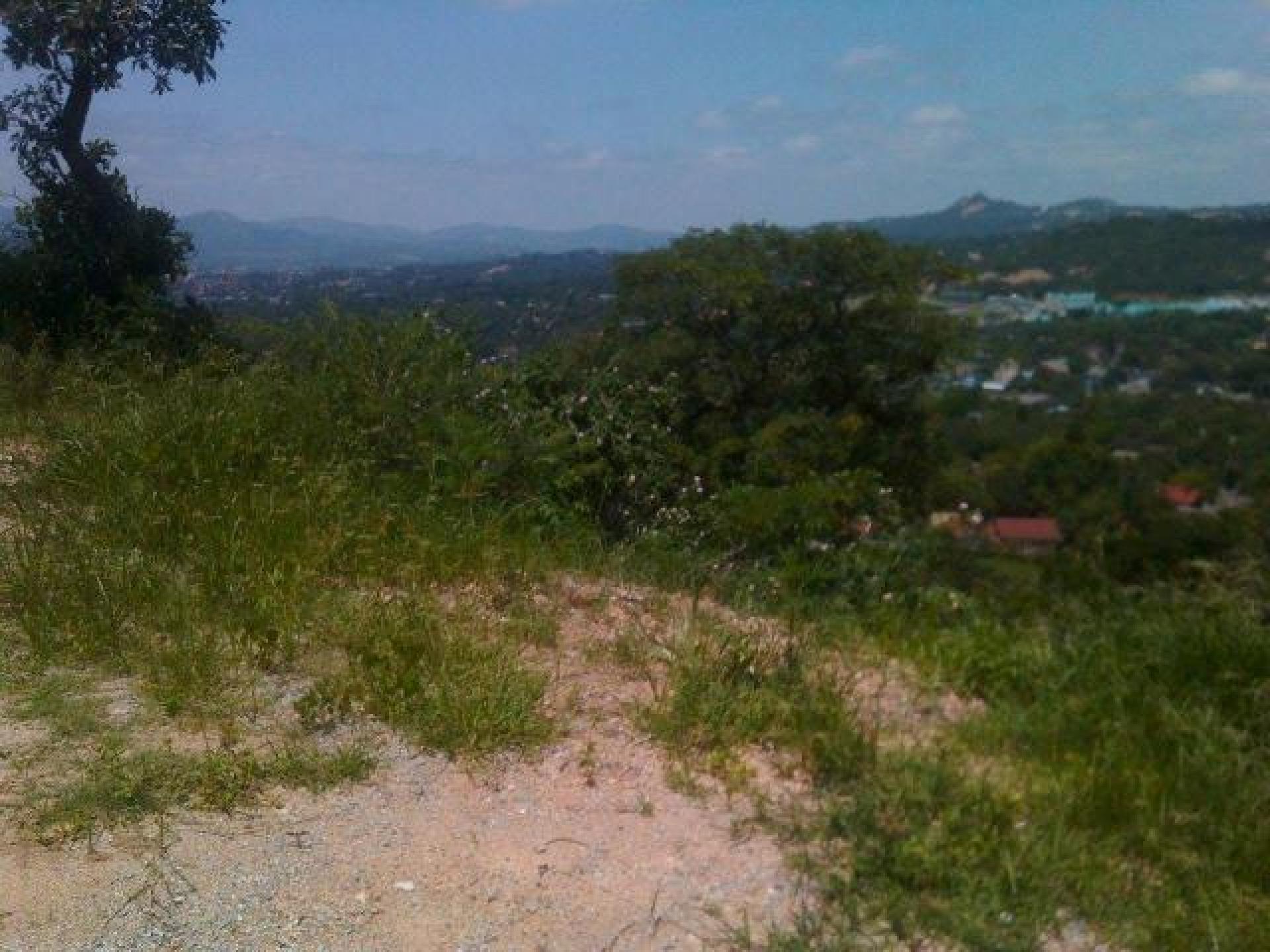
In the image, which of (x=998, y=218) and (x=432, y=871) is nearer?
(x=432, y=871)

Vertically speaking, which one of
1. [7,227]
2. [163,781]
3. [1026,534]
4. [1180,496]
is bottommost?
[1180,496]

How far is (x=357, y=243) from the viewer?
1180 inches


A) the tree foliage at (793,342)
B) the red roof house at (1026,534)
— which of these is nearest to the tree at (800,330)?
the tree foliage at (793,342)

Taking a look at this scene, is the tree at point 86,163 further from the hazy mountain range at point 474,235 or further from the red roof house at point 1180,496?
the red roof house at point 1180,496

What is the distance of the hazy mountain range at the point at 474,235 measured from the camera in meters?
17.0

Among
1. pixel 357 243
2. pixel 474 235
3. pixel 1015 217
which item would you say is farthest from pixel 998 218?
pixel 357 243

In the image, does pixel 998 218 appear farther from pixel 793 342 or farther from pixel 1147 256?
pixel 793 342

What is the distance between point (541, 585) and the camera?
445 centimetres

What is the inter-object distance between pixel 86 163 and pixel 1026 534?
6666mm

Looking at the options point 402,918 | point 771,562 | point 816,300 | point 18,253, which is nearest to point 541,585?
point 771,562

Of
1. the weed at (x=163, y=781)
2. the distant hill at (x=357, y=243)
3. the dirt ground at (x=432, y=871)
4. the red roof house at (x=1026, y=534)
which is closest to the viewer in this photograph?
the dirt ground at (x=432, y=871)

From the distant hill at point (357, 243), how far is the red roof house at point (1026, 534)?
4.72 metres

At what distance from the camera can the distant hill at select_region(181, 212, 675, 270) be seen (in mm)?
16359

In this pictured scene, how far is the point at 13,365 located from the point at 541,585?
3535mm
